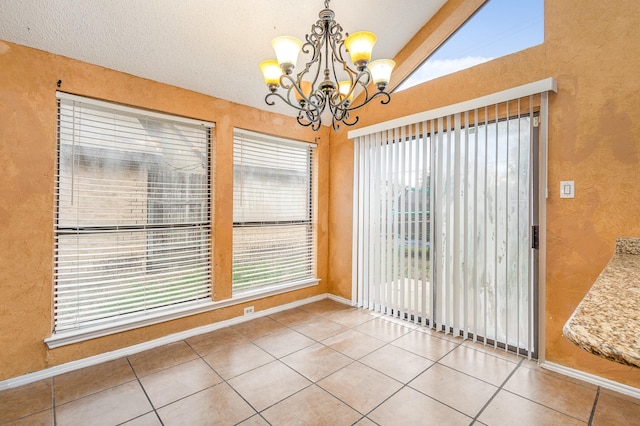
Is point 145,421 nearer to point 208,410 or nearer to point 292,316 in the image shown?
point 208,410

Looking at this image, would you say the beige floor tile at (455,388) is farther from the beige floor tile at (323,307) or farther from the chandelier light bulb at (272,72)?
the chandelier light bulb at (272,72)

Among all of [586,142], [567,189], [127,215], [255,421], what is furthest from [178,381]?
[586,142]

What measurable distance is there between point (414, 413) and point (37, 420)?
2.27 metres

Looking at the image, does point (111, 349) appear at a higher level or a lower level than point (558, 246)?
lower

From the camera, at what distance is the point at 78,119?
237 centimetres

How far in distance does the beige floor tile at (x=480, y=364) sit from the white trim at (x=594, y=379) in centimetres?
25

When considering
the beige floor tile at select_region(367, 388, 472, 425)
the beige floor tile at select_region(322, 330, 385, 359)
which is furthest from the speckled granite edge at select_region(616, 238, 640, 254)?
the beige floor tile at select_region(322, 330, 385, 359)

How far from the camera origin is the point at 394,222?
331cm

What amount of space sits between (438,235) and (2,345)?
356cm

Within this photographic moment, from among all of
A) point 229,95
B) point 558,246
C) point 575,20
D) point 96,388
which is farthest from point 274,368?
point 575,20

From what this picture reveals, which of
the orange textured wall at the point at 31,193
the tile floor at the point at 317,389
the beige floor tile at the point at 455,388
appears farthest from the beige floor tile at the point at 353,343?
the orange textured wall at the point at 31,193

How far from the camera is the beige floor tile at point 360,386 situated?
1948 millimetres

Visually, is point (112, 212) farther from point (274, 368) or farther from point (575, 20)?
point (575, 20)

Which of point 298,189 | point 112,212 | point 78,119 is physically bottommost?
point 112,212
